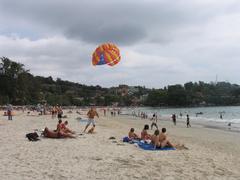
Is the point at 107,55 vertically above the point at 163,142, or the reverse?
the point at 107,55

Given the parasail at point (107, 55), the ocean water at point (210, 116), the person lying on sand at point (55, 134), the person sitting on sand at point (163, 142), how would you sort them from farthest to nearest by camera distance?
the ocean water at point (210, 116), the parasail at point (107, 55), the person lying on sand at point (55, 134), the person sitting on sand at point (163, 142)

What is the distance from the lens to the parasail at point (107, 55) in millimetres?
23266

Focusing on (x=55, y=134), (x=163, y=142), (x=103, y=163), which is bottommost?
(x=103, y=163)

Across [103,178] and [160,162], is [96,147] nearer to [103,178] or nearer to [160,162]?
[160,162]

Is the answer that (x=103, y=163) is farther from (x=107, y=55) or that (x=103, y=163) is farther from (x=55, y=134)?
(x=107, y=55)

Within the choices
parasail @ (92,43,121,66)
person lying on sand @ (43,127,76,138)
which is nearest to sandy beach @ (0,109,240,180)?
person lying on sand @ (43,127,76,138)

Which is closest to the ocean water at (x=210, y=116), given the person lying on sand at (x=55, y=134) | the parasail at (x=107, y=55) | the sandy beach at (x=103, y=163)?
the parasail at (x=107, y=55)

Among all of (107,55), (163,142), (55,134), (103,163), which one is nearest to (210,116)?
(107,55)

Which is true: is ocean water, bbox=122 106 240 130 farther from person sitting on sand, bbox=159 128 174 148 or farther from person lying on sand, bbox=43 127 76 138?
person sitting on sand, bbox=159 128 174 148

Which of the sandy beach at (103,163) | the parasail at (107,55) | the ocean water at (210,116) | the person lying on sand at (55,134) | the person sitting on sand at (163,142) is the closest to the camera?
the sandy beach at (103,163)

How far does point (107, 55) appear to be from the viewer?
23312 millimetres

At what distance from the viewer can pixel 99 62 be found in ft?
77.0

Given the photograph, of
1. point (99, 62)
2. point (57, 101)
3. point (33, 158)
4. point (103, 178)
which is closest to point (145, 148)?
point (33, 158)

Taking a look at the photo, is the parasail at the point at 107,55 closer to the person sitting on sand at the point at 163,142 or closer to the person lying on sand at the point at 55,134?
the person lying on sand at the point at 55,134
